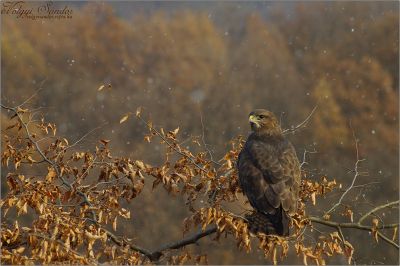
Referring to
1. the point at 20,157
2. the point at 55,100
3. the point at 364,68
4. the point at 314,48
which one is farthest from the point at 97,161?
the point at 314,48

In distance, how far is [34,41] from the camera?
129 feet

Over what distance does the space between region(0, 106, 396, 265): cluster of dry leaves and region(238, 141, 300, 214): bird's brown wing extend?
6.5 inches

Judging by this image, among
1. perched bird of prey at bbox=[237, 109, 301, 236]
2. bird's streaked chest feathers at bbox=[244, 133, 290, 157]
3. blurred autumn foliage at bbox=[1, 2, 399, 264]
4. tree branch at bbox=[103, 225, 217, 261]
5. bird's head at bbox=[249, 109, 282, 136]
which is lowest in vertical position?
tree branch at bbox=[103, 225, 217, 261]

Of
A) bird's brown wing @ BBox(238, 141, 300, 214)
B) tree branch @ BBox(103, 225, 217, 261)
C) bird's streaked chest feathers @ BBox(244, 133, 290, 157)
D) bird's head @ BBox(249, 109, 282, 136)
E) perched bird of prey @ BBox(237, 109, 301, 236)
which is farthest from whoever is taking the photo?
bird's head @ BBox(249, 109, 282, 136)

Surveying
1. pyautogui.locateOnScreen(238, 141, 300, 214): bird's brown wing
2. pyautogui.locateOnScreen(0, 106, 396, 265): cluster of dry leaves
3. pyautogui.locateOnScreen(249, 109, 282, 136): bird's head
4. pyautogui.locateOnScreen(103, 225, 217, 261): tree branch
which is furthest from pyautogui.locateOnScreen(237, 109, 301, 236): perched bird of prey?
pyautogui.locateOnScreen(103, 225, 217, 261): tree branch

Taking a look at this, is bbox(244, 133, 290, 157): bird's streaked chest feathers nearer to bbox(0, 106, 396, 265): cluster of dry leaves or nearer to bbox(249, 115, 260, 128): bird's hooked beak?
bbox(249, 115, 260, 128): bird's hooked beak

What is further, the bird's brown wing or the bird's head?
the bird's head

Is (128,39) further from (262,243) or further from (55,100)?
(262,243)

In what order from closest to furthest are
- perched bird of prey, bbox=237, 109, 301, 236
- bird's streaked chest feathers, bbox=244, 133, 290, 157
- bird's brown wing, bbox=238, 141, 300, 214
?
perched bird of prey, bbox=237, 109, 301, 236
bird's brown wing, bbox=238, 141, 300, 214
bird's streaked chest feathers, bbox=244, 133, 290, 157

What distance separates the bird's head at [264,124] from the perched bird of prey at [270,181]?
31cm

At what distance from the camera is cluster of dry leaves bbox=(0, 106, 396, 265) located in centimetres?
662

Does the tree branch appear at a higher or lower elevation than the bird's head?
lower

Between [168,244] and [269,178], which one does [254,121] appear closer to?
[269,178]

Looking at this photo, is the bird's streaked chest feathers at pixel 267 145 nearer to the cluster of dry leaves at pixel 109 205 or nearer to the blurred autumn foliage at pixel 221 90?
the cluster of dry leaves at pixel 109 205
